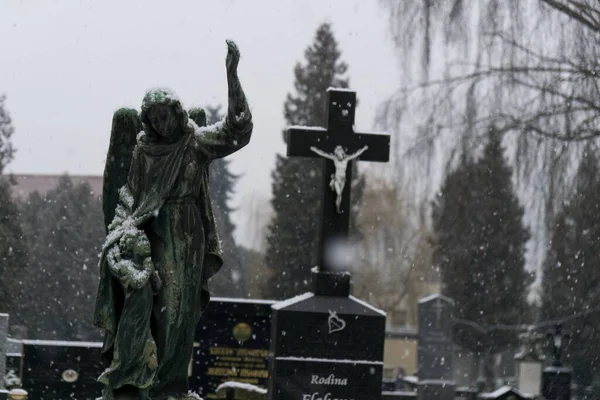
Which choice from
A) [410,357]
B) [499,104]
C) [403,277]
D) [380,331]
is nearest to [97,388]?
[380,331]

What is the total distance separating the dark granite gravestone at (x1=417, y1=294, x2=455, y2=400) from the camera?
930 inches

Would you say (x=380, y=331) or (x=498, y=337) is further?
(x=498, y=337)

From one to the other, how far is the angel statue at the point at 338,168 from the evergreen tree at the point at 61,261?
20931 mm

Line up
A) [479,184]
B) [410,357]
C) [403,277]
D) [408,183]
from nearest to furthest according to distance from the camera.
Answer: [408,183], [479,184], [403,277], [410,357]

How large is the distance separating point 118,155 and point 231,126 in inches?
35.9

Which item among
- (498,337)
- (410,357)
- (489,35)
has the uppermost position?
(489,35)

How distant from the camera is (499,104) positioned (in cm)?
Answer: 2088

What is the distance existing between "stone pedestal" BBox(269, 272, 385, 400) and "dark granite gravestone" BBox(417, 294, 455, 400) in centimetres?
823

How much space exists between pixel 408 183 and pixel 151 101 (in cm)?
Result: 1493

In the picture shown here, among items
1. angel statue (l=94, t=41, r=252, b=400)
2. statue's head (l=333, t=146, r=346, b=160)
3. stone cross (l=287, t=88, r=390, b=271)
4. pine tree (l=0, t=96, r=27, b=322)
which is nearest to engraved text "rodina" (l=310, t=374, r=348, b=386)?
stone cross (l=287, t=88, r=390, b=271)

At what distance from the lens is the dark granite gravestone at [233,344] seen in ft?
57.8

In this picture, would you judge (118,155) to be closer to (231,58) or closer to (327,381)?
(231,58)

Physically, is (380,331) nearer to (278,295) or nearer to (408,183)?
(408,183)

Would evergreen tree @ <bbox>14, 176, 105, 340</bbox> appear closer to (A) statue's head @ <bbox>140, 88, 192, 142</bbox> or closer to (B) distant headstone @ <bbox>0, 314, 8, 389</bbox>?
(B) distant headstone @ <bbox>0, 314, 8, 389</bbox>
